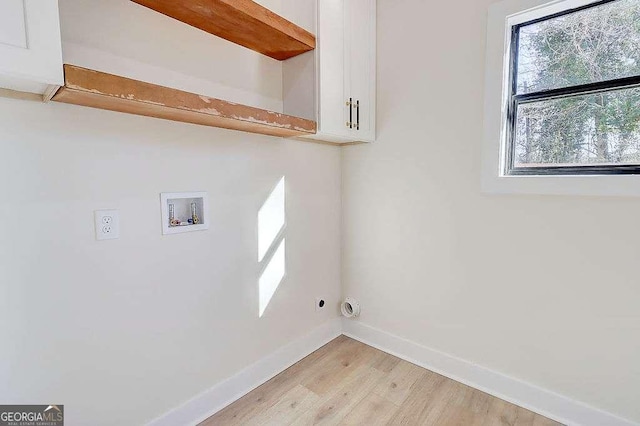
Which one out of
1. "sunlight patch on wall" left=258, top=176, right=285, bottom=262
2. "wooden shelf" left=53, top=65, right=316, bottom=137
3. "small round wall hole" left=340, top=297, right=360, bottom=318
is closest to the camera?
"wooden shelf" left=53, top=65, right=316, bottom=137

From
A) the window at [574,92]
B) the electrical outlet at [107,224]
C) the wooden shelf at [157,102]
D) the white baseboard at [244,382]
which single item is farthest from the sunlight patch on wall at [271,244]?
the window at [574,92]

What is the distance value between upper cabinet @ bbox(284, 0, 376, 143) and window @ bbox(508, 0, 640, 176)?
76cm

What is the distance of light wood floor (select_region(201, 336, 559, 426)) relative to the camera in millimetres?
1594

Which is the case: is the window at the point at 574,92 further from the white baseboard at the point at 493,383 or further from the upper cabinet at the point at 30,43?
the upper cabinet at the point at 30,43

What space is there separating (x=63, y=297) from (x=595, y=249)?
7.65 ft

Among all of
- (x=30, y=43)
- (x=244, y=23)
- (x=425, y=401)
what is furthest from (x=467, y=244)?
(x=30, y=43)

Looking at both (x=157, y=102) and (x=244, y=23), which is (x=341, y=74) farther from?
(x=157, y=102)

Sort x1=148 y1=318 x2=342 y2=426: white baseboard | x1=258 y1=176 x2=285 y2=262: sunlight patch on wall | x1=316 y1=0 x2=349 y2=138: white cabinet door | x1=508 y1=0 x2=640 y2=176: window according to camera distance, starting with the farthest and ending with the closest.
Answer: x1=258 y1=176 x2=285 y2=262: sunlight patch on wall
x1=316 y1=0 x2=349 y2=138: white cabinet door
x1=148 y1=318 x2=342 y2=426: white baseboard
x1=508 y1=0 x2=640 y2=176: window

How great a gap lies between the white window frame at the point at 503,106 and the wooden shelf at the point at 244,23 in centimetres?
99

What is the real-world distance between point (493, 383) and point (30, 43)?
8.27 ft

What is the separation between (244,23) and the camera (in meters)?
1.45

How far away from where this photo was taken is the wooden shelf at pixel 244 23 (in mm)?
1306

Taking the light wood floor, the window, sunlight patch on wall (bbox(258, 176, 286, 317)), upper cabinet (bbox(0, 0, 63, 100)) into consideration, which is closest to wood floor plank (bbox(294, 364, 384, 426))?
the light wood floor

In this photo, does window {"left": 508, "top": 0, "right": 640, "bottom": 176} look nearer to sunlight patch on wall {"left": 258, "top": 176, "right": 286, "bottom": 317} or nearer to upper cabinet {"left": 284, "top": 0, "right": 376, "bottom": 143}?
upper cabinet {"left": 284, "top": 0, "right": 376, "bottom": 143}
